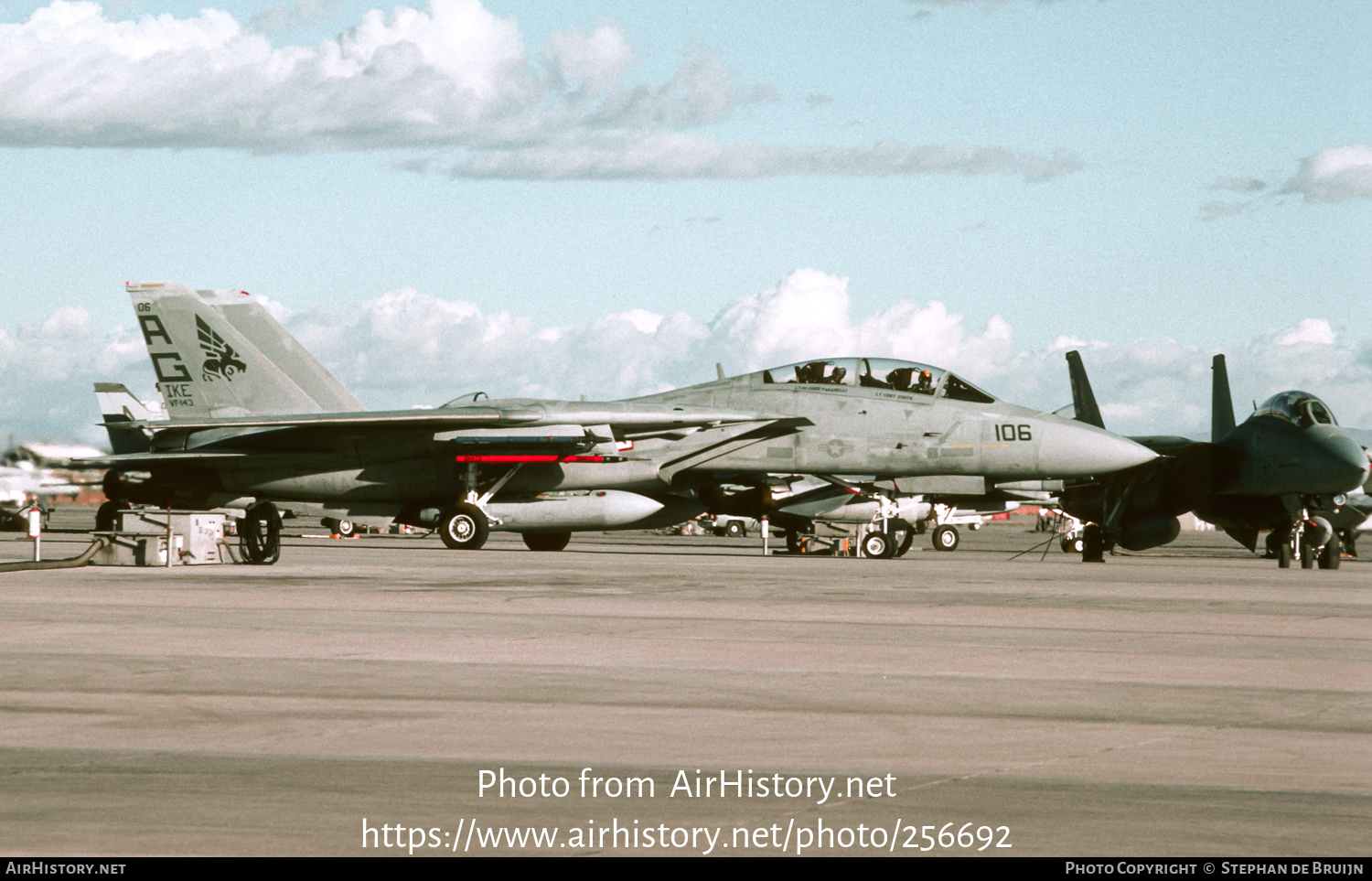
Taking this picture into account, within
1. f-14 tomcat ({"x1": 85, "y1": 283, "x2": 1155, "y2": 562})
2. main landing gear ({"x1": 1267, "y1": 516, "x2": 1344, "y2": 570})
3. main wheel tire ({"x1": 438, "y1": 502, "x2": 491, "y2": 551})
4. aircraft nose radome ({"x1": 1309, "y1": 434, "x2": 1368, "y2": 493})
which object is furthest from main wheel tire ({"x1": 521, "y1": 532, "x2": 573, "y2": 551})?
aircraft nose radome ({"x1": 1309, "y1": 434, "x2": 1368, "y2": 493})

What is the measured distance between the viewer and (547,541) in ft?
91.6

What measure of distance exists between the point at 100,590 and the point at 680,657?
25.3 feet

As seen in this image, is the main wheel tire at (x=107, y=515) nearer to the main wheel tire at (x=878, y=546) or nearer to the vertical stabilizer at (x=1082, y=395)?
the main wheel tire at (x=878, y=546)

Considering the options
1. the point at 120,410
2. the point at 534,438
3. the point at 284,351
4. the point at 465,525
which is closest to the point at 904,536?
the point at 534,438

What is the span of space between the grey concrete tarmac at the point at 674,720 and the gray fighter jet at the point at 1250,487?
9297mm

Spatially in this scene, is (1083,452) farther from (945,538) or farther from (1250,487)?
(945,538)

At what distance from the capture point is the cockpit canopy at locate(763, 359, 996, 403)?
79.8 ft

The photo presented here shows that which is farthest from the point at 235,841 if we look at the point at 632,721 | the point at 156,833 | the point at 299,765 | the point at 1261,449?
the point at 1261,449

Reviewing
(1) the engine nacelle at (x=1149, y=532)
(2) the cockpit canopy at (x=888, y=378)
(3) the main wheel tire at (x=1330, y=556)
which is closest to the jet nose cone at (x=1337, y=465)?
(3) the main wheel tire at (x=1330, y=556)

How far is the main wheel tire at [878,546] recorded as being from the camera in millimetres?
25703

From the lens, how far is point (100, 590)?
1409cm

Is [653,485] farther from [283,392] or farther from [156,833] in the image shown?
[156,833]

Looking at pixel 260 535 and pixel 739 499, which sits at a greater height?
pixel 260 535

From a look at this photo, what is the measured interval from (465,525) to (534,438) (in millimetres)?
2201
